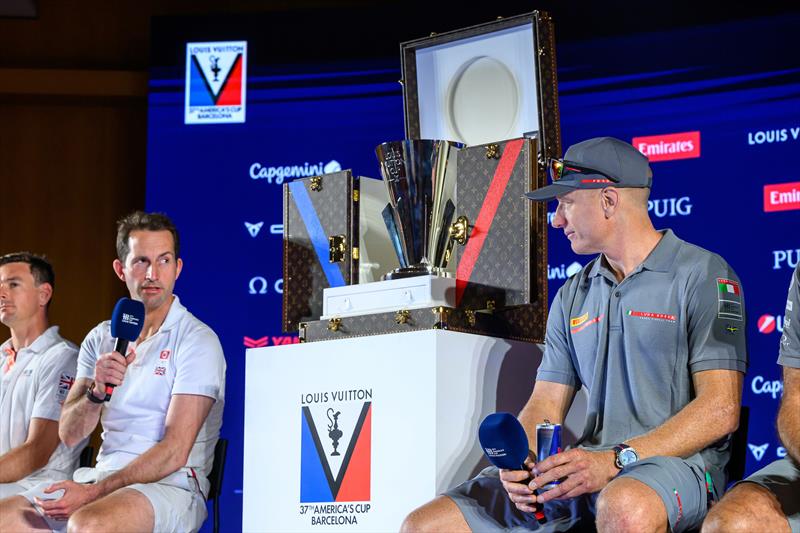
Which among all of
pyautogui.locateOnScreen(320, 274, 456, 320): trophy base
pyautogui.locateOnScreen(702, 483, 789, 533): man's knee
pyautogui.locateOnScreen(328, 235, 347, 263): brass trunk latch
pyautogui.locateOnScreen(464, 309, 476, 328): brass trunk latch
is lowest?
pyautogui.locateOnScreen(702, 483, 789, 533): man's knee

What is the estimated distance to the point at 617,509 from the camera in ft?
7.49

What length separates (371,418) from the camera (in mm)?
3199

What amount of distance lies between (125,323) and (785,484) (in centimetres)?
195

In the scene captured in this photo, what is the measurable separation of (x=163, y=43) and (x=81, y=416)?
10.4ft

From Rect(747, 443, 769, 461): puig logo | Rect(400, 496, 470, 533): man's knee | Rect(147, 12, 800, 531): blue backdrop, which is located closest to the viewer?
Rect(400, 496, 470, 533): man's knee

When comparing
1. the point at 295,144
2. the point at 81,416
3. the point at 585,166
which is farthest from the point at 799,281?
the point at 295,144

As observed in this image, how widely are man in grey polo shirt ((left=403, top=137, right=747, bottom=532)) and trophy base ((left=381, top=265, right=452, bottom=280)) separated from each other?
0.53 metres

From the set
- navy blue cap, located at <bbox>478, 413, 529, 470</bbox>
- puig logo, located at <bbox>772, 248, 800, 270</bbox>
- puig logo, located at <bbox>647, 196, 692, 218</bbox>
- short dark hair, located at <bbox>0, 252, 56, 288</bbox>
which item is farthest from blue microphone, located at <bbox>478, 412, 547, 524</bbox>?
puig logo, located at <bbox>647, 196, 692, 218</bbox>

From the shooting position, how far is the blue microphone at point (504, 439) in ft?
7.83

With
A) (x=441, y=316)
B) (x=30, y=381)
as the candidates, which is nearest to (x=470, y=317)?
(x=441, y=316)

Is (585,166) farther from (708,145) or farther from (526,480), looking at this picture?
(708,145)

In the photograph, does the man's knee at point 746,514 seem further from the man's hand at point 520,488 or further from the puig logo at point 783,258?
the puig logo at point 783,258

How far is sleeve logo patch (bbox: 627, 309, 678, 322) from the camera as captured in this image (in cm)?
270

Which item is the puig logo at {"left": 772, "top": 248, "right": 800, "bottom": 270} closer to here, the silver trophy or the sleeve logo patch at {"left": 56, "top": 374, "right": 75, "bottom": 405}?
the silver trophy
